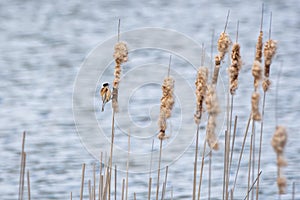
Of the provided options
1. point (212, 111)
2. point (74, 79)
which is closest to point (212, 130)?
point (212, 111)

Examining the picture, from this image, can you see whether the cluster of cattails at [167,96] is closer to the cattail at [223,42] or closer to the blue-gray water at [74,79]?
the cattail at [223,42]

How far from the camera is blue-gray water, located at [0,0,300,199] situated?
2500 millimetres

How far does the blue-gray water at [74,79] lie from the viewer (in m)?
2.50

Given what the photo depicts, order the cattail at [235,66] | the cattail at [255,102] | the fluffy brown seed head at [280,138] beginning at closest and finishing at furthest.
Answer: the fluffy brown seed head at [280,138] < the cattail at [255,102] < the cattail at [235,66]

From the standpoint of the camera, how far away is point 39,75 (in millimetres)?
3367

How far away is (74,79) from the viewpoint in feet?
11.0

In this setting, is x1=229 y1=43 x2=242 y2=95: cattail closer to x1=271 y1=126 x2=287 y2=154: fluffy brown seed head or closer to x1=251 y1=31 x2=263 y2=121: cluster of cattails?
x1=251 y1=31 x2=263 y2=121: cluster of cattails

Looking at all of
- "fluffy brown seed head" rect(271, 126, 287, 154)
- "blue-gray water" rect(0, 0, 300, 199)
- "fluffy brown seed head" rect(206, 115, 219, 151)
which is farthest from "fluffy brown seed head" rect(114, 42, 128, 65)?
"blue-gray water" rect(0, 0, 300, 199)

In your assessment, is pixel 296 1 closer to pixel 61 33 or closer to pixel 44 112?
pixel 61 33

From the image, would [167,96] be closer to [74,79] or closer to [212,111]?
[212,111]

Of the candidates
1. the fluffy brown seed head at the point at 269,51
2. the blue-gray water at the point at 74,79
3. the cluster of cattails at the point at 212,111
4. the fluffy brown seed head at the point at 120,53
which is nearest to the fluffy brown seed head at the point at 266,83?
the fluffy brown seed head at the point at 269,51

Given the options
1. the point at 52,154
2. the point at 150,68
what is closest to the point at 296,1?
the point at 150,68

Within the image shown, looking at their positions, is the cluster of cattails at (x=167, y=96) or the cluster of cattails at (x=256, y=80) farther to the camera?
the cluster of cattails at (x=167, y=96)

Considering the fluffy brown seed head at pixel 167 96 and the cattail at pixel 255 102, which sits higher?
the fluffy brown seed head at pixel 167 96
